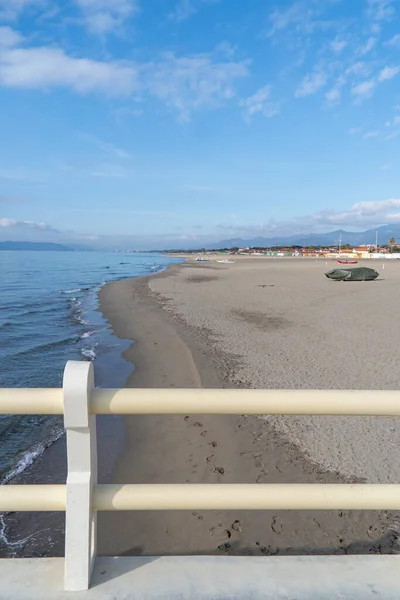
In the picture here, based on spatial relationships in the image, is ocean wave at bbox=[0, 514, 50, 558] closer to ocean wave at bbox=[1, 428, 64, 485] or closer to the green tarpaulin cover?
ocean wave at bbox=[1, 428, 64, 485]

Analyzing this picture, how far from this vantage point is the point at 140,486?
1776mm

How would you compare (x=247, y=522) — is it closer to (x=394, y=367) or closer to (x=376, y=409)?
(x=376, y=409)

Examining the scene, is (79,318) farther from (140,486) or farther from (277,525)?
(140,486)

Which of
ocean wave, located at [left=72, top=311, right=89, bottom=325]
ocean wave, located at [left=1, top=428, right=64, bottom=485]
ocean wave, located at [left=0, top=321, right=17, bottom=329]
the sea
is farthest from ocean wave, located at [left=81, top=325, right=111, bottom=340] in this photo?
ocean wave, located at [left=1, top=428, right=64, bottom=485]

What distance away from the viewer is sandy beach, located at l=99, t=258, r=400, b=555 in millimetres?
3545

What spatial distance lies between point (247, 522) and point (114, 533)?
1266 mm

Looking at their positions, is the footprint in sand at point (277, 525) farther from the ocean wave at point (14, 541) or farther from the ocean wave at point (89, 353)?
the ocean wave at point (89, 353)

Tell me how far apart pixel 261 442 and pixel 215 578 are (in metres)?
3.69

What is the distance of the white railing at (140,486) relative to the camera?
166 cm

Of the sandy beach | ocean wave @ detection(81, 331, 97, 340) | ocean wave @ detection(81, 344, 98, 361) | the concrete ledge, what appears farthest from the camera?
ocean wave @ detection(81, 331, 97, 340)

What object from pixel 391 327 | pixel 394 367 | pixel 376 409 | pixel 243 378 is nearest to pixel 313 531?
pixel 376 409

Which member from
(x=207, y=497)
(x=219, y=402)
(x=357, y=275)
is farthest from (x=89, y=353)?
(x=357, y=275)

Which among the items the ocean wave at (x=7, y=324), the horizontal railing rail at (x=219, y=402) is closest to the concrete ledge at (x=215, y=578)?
the horizontal railing rail at (x=219, y=402)

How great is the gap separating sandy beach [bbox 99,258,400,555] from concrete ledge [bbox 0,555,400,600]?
1745 millimetres
